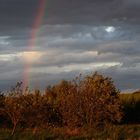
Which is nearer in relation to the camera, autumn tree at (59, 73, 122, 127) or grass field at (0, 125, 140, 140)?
grass field at (0, 125, 140, 140)

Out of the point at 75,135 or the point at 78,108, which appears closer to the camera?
the point at 75,135

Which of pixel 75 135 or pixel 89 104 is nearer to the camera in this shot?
pixel 75 135

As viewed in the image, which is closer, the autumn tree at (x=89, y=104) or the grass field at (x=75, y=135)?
the grass field at (x=75, y=135)

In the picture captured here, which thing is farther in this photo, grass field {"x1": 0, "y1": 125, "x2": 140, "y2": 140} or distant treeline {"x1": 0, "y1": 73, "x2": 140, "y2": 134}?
distant treeline {"x1": 0, "y1": 73, "x2": 140, "y2": 134}

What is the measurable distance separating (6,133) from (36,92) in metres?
13.7

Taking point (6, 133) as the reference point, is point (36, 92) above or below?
above

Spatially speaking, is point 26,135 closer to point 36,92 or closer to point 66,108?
point 66,108

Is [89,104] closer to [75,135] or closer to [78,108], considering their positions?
[78,108]

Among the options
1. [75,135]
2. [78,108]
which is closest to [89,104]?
[78,108]

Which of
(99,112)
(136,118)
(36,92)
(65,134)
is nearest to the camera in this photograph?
(65,134)

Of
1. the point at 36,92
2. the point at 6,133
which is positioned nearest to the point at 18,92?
the point at 6,133

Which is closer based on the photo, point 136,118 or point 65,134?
point 65,134

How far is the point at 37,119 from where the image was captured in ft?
142

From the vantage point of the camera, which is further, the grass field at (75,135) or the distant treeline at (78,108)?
the distant treeline at (78,108)
